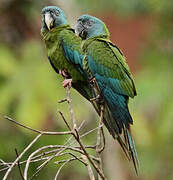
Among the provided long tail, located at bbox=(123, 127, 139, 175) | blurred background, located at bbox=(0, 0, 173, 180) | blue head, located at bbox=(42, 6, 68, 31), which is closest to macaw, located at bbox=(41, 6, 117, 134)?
blue head, located at bbox=(42, 6, 68, 31)

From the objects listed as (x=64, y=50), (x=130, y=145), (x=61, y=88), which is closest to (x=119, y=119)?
(x=130, y=145)

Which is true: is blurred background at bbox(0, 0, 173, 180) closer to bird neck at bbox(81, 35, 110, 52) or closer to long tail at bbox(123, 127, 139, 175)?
bird neck at bbox(81, 35, 110, 52)

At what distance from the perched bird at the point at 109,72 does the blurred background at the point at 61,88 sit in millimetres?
1707

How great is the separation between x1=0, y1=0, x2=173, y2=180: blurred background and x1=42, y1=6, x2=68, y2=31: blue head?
1.40 meters

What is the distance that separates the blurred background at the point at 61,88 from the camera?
4.52m

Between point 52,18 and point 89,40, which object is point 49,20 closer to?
point 52,18

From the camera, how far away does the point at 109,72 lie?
8.66 feet

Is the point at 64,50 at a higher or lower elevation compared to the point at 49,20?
lower

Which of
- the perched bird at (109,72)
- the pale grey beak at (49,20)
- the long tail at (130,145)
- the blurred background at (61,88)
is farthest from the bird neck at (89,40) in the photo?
A: the blurred background at (61,88)

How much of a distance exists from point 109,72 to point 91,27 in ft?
0.91

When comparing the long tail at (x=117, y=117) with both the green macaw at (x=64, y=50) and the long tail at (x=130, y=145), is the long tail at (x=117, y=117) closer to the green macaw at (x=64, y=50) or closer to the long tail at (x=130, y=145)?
the long tail at (x=130, y=145)

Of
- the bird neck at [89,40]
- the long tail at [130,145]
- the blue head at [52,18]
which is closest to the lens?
the long tail at [130,145]

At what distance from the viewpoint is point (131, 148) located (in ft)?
7.51

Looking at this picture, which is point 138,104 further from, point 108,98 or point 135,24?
point 135,24
